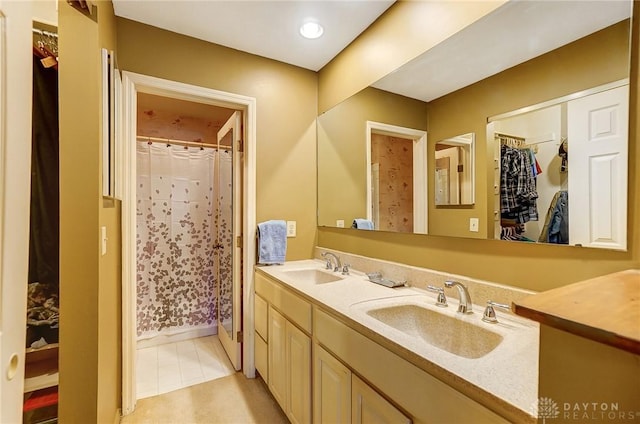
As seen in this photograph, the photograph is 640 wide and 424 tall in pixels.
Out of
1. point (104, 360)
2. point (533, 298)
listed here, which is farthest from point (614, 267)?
point (104, 360)

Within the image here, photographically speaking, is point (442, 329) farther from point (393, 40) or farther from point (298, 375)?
point (393, 40)

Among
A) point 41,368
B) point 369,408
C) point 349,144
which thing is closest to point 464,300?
point 369,408

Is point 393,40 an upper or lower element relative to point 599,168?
upper

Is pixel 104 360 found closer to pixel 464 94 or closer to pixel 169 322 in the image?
pixel 169 322

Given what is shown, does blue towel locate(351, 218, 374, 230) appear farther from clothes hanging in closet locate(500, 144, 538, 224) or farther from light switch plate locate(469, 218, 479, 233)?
clothes hanging in closet locate(500, 144, 538, 224)

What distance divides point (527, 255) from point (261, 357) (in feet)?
5.82

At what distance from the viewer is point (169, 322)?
2.87 meters

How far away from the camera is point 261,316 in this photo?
208cm

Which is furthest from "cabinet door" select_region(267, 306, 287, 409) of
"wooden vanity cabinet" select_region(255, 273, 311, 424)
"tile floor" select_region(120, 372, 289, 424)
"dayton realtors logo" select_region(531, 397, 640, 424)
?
"dayton realtors logo" select_region(531, 397, 640, 424)

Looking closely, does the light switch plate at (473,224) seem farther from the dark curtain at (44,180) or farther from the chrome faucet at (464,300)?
the dark curtain at (44,180)

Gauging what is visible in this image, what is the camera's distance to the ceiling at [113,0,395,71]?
5.56 feet

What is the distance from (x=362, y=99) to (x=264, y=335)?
1.77 meters

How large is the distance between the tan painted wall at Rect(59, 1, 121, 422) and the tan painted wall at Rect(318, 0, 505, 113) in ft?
4.75

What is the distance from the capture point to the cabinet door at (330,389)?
1167 mm
